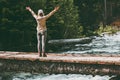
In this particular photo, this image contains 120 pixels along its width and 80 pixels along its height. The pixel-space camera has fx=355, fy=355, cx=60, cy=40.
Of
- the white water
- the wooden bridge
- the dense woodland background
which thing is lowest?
the white water

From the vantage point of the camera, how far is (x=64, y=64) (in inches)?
566

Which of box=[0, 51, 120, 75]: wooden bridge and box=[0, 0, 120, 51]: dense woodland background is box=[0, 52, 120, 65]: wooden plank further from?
box=[0, 0, 120, 51]: dense woodland background

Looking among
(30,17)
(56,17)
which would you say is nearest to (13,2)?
(30,17)

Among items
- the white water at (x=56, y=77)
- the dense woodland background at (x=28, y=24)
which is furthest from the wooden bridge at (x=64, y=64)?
the dense woodland background at (x=28, y=24)

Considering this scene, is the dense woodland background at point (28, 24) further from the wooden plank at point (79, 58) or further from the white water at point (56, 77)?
the wooden plank at point (79, 58)

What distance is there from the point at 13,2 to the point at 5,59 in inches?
229

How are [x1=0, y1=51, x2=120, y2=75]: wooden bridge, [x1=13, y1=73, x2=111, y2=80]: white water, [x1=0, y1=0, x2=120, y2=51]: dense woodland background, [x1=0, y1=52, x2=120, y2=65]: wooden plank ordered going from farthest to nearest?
[x1=0, y1=0, x2=120, y2=51]: dense woodland background < [x1=13, y1=73, x2=111, y2=80]: white water < [x1=0, y1=51, x2=120, y2=75]: wooden bridge < [x1=0, y1=52, x2=120, y2=65]: wooden plank

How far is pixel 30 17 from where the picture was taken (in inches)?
860

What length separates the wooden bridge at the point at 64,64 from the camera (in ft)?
44.2

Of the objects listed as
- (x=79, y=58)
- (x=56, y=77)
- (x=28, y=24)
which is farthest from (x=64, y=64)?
(x=28, y=24)

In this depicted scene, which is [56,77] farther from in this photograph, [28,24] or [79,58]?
[28,24]

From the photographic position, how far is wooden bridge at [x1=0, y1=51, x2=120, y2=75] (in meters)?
13.5

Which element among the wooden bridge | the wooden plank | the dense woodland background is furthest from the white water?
the dense woodland background

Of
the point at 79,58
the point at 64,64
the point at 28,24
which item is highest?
the point at 28,24
